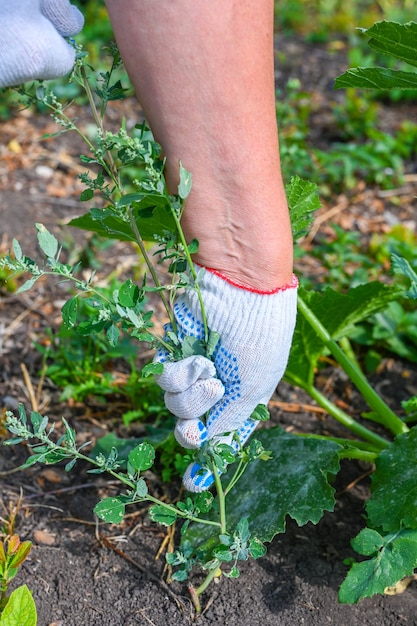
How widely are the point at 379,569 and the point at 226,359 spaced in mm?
541

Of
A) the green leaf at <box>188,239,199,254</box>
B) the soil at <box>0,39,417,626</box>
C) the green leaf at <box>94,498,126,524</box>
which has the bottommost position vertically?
the soil at <box>0,39,417,626</box>

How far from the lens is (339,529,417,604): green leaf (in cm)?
161

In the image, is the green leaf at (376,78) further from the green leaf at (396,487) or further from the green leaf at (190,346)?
the green leaf at (396,487)

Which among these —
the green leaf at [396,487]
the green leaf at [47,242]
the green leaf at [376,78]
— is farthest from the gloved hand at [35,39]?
the green leaf at [396,487]

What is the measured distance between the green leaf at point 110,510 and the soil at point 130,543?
0.34 m

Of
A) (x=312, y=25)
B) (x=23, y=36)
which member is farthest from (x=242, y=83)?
(x=312, y=25)

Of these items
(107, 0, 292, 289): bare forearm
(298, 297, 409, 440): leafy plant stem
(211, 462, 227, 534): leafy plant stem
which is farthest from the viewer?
(298, 297, 409, 440): leafy plant stem

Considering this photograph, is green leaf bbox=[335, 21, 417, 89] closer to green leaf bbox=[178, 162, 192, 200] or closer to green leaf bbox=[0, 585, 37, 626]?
green leaf bbox=[178, 162, 192, 200]

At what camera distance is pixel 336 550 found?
1.95 m

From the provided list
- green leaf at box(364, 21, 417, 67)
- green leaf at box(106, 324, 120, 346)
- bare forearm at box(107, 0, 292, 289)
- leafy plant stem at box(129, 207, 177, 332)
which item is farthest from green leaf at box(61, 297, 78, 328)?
green leaf at box(364, 21, 417, 67)

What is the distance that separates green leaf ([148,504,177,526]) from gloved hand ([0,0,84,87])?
0.91 metres

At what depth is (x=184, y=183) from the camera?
1.40 m

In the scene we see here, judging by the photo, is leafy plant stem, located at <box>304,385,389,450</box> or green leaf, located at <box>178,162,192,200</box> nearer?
green leaf, located at <box>178,162,192,200</box>

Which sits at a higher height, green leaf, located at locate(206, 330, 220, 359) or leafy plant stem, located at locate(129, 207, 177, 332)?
leafy plant stem, located at locate(129, 207, 177, 332)
